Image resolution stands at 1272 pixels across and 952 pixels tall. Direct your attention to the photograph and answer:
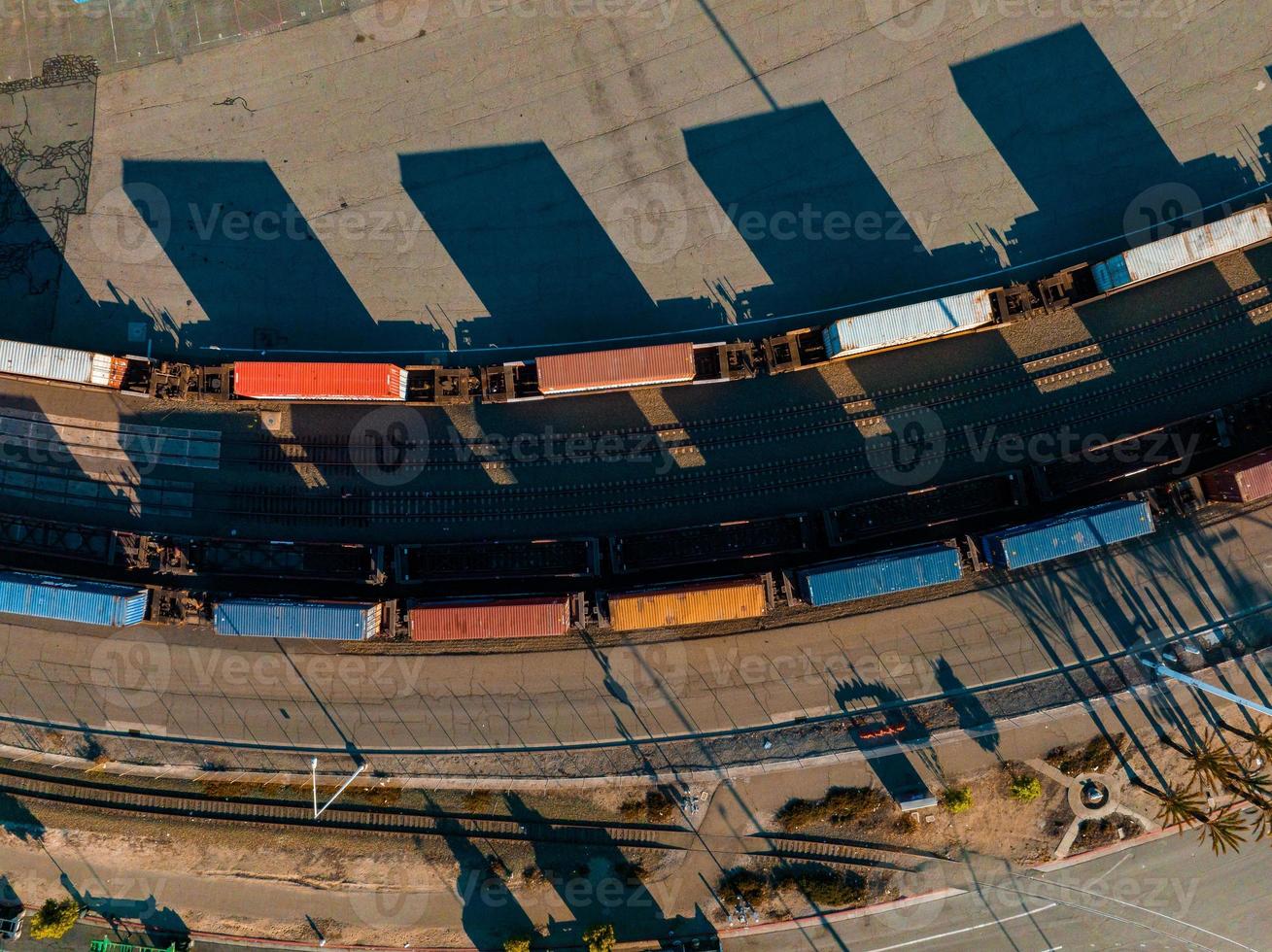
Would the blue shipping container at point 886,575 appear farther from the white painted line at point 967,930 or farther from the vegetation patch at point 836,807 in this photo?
the white painted line at point 967,930

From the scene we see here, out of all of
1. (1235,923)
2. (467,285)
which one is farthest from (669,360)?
(1235,923)

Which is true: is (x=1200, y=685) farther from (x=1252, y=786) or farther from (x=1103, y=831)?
(x=1103, y=831)

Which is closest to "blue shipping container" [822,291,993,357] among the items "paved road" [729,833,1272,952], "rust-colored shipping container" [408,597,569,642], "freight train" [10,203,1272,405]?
"freight train" [10,203,1272,405]

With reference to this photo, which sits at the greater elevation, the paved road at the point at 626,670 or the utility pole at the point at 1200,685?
the paved road at the point at 626,670

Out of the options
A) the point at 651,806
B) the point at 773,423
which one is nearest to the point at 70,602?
the point at 651,806

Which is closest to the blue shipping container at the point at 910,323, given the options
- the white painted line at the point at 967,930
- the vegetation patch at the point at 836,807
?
the vegetation patch at the point at 836,807

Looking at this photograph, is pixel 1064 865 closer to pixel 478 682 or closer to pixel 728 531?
pixel 728 531
